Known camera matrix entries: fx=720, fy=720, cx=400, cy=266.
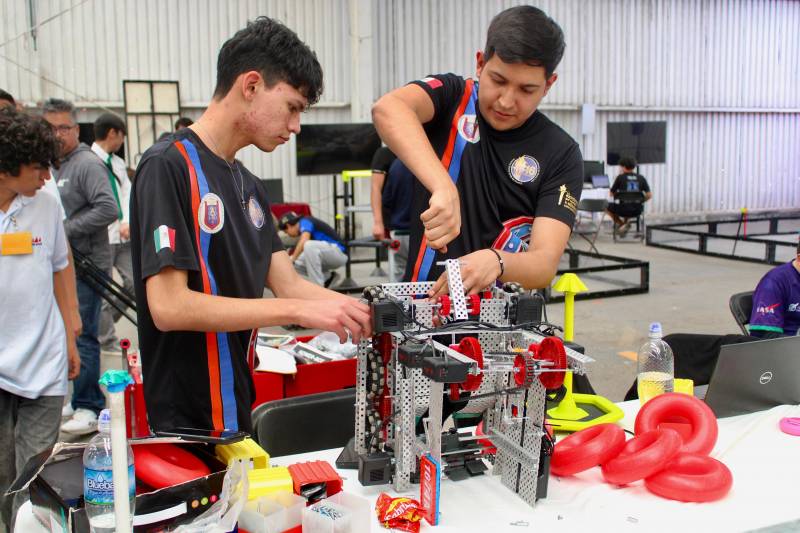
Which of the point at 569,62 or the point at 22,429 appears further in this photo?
the point at 569,62

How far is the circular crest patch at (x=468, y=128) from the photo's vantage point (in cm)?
177

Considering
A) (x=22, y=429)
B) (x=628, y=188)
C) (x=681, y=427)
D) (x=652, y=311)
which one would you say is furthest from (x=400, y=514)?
(x=628, y=188)

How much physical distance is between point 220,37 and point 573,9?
5647 mm

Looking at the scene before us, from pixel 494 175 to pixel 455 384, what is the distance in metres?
0.67

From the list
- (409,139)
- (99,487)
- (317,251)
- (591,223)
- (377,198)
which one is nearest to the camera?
(99,487)

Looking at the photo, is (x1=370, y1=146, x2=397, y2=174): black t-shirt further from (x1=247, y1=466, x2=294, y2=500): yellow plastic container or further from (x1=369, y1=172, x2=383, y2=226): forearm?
(x1=247, y1=466, x2=294, y2=500): yellow plastic container

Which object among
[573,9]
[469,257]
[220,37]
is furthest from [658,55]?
[469,257]

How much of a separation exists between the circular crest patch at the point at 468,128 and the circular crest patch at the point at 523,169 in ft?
0.36

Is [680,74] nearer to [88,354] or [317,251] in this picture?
[317,251]

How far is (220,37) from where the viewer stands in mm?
9164

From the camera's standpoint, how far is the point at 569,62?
1146 centimetres

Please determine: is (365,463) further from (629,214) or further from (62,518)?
(629,214)

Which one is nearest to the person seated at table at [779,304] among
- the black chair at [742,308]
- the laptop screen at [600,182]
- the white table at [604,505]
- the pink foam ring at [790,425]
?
the black chair at [742,308]

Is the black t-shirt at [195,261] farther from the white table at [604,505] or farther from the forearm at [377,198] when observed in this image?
the forearm at [377,198]
